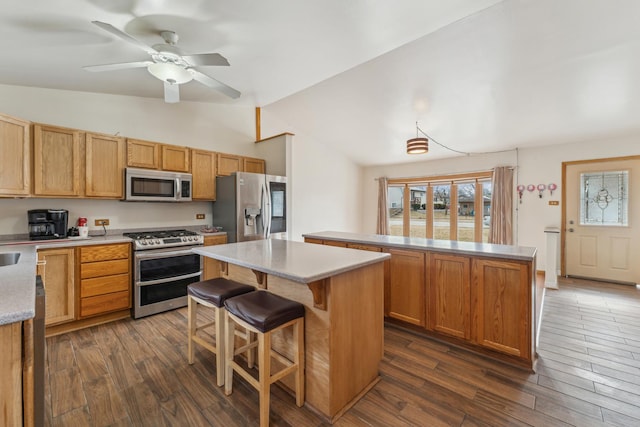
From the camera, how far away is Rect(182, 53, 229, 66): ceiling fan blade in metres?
2.10

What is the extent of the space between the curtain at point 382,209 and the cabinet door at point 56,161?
5.92 metres

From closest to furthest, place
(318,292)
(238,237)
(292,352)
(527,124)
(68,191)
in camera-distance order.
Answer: (318,292), (292,352), (68,191), (238,237), (527,124)

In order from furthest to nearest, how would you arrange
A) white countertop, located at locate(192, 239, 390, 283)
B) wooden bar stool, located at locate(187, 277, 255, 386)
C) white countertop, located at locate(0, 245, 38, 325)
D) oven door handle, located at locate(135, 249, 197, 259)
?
oven door handle, located at locate(135, 249, 197, 259), wooden bar stool, located at locate(187, 277, 255, 386), white countertop, located at locate(192, 239, 390, 283), white countertop, located at locate(0, 245, 38, 325)

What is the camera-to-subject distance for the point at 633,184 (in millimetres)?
4281

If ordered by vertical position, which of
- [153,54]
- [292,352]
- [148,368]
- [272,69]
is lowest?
[148,368]

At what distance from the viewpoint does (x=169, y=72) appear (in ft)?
7.70

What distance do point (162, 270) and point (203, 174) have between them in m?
1.55

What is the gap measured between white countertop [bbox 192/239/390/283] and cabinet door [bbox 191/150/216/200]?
204 cm

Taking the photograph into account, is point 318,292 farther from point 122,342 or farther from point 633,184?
point 633,184

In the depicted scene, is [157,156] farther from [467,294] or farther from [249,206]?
[467,294]

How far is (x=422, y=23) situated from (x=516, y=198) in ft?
14.1

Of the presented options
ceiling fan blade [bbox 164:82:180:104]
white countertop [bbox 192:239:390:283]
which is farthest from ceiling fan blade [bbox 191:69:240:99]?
white countertop [bbox 192:239:390:283]

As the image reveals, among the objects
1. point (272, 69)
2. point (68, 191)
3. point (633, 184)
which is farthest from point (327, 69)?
point (633, 184)

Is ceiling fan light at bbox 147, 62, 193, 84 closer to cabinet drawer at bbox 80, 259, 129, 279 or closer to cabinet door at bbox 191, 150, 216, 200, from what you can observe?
cabinet door at bbox 191, 150, 216, 200
